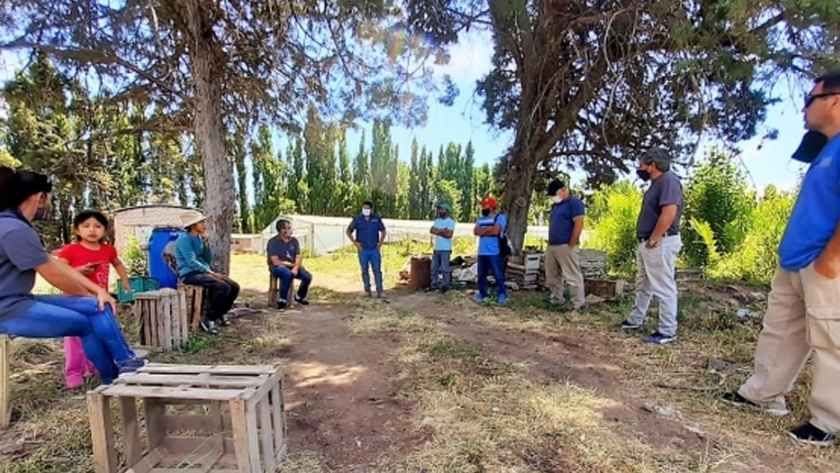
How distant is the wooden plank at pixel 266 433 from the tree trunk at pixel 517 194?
613cm

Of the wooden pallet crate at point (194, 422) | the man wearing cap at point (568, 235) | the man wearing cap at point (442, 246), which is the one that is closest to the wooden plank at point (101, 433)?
the wooden pallet crate at point (194, 422)

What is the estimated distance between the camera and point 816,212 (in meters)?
2.24

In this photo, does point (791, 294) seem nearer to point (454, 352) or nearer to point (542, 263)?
point (454, 352)

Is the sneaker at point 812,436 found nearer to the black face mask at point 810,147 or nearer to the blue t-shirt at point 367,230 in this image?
the black face mask at point 810,147

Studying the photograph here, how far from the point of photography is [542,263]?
23.5ft

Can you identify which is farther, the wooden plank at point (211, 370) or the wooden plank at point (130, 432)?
the wooden plank at point (211, 370)

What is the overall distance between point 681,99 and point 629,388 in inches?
165

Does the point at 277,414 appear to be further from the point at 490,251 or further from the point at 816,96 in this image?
the point at 490,251

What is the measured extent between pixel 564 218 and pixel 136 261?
22.2ft

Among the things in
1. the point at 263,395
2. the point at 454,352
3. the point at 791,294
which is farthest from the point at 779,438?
the point at 263,395

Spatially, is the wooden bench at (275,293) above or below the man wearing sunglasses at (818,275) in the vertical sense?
below

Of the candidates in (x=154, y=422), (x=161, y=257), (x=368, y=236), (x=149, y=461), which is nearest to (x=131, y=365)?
(x=154, y=422)

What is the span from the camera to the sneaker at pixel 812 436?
2239 millimetres

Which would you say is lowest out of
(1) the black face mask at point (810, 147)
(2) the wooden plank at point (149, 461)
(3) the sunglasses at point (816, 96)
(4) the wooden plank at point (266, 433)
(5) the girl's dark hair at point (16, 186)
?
(2) the wooden plank at point (149, 461)
